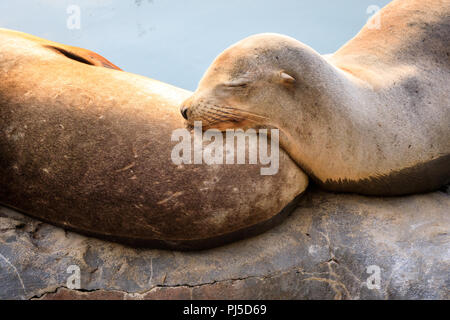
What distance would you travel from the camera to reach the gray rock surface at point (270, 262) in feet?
6.82

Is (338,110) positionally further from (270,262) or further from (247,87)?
(270,262)

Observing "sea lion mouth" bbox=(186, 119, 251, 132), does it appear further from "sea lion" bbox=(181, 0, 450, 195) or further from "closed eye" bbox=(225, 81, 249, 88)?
"closed eye" bbox=(225, 81, 249, 88)

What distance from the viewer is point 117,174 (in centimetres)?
214

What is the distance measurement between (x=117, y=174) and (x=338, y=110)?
1.20 m

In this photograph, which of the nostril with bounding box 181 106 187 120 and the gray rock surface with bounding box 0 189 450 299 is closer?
the gray rock surface with bounding box 0 189 450 299

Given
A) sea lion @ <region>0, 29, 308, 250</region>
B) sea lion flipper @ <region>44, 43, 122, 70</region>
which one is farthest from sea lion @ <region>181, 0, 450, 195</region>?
sea lion flipper @ <region>44, 43, 122, 70</region>

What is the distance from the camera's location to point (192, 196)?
2115mm

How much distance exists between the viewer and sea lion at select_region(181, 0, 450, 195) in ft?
7.15

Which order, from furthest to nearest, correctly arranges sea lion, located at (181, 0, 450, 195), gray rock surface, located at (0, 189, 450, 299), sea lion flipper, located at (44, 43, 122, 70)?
sea lion flipper, located at (44, 43, 122, 70) → sea lion, located at (181, 0, 450, 195) → gray rock surface, located at (0, 189, 450, 299)

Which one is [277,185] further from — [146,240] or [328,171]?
[146,240]

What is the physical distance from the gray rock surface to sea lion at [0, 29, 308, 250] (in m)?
0.09

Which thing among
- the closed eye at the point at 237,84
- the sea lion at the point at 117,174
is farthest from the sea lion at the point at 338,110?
the sea lion at the point at 117,174

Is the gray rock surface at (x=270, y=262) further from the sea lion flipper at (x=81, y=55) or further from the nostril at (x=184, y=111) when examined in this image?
the sea lion flipper at (x=81, y=55)

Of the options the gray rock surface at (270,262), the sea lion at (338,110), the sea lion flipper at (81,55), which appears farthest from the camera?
the sea lion flipper at (81,55)
